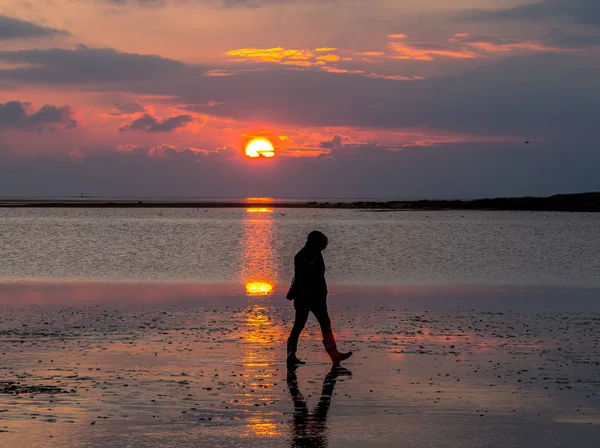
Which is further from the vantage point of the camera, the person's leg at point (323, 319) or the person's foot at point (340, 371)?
the person's leg at point (323, 319)

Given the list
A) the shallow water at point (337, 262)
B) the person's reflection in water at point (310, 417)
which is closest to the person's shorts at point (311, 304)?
the person's reflection in water at point (310, 417)

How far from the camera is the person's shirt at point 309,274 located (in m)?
16.6

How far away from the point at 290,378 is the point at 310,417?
114 inches

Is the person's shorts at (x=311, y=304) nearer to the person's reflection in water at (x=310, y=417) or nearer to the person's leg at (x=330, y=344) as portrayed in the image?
the person's leg at (x=330, y=344)

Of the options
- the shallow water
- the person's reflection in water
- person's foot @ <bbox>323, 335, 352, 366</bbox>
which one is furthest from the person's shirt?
the shallow water

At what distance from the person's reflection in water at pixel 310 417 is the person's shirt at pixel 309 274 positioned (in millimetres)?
2090

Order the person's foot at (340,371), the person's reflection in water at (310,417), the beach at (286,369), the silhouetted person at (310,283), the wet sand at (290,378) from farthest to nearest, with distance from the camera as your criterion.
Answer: the silhouetted person at (310,283) < the person's foot at (340,371) < the beach at (286,369) < the wet sand at (290,378) < the person's reflection in water at (310,417)

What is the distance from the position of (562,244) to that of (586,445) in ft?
212

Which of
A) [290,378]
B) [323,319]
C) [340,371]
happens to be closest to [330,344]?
[323,319]

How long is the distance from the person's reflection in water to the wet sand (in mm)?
25

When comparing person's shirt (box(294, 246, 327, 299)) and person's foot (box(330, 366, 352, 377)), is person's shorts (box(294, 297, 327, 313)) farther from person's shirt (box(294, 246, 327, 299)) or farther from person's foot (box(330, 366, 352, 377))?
person's foot (box(330, 366, 352, 377))

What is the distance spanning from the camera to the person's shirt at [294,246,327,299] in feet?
54.6

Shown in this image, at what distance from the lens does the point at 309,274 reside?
1672cm

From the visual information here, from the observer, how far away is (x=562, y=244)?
72.6 meters
